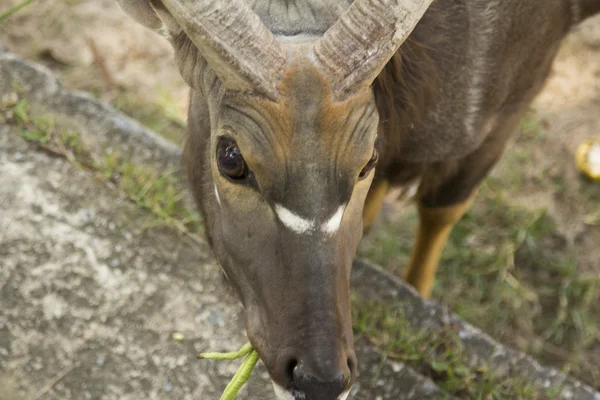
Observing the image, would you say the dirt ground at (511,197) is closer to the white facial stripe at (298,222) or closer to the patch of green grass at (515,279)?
the patch of green grass at (515,279)

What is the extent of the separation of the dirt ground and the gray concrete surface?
1499mm

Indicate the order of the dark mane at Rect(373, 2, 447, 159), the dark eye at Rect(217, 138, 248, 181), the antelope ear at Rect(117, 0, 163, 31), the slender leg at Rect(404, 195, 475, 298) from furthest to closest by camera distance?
the slender leg at Rect(404, 195, 475, 298) < the dark mane at Rect(373, 2, 447, 159) < the antelope ear at Rect(117, 0, 163, 31) < the dark eye at Rect(217, 138, 248, 181)

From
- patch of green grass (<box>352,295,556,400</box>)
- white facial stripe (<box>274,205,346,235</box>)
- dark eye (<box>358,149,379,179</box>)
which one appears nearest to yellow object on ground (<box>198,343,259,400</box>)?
white facial stripe (<box>274,205,346,235</box>)

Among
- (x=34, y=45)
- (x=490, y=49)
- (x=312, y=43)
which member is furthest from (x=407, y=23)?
(x=34, y=45)

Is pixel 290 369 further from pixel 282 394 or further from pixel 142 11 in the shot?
pixel 142 11

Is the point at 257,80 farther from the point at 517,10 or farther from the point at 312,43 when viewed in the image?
the point at 517,10

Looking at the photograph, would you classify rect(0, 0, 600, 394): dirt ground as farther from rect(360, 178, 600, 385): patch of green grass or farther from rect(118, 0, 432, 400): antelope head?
rect(118, 0, 432, 400): antelope head

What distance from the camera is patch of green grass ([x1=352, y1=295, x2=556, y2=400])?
428cm

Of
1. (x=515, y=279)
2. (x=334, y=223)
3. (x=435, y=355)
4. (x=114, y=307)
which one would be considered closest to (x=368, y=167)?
(x=334, y=223)

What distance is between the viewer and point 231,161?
10.0 ft

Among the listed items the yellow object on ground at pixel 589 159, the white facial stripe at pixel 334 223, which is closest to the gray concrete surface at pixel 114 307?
the white facial stripe at pixel 334 223

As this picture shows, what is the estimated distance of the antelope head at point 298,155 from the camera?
9.38 ft

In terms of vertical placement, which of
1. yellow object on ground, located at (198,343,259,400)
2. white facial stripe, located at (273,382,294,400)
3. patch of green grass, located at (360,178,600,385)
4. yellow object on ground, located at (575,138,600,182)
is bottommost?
patch of green grass, located at (360,178,600,385)

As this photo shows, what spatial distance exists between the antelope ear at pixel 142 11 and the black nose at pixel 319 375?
5.27ft
